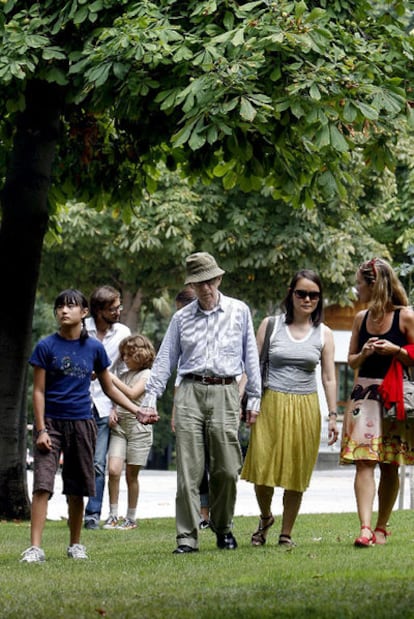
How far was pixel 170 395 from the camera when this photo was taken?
52344 millimetres

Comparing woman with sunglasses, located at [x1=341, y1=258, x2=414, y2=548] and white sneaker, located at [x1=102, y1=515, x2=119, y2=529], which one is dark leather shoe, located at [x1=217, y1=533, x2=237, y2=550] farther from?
white sneaker, located at [x1=102, y1=515, x2=119, y2=529]

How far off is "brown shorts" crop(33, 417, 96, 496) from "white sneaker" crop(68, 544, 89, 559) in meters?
0.51

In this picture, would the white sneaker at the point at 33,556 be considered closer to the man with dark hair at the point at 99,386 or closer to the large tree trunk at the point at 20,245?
the man with dark hair at the point at 99,386

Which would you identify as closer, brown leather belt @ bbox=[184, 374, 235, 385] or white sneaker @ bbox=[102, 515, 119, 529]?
brown leather belt @ bbox=[184, 374, 235, 385]

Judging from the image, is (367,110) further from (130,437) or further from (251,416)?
(130,437)

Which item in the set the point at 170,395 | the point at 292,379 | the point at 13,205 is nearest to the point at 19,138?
the point at 13,205

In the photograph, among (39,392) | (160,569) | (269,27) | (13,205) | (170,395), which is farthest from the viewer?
(170,395)

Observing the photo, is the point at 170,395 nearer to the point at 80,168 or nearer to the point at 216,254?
the point at 216,254

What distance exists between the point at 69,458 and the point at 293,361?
1.69m

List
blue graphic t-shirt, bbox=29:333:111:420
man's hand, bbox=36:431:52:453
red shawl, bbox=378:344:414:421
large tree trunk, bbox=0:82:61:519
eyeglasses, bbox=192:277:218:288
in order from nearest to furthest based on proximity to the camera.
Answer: man's hand, bbox=36:431:52:453 < blue graphic t-shirt, bbox=29:333:111:420 < red shawl, bbox=378:344:414:421 < eyeglasses, bbox=192:277:218:288 < large tree trunk, bbox=0:82:61:519

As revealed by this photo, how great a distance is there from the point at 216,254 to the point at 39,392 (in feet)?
66.8

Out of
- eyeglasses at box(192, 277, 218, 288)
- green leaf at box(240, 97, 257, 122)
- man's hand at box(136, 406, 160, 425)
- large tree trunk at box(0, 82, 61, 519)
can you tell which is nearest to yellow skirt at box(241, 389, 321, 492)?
man's hand at box(136, 406, 160, 425)

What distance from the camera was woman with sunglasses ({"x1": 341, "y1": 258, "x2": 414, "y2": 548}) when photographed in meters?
9.64

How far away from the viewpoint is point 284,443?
991 centimetres
